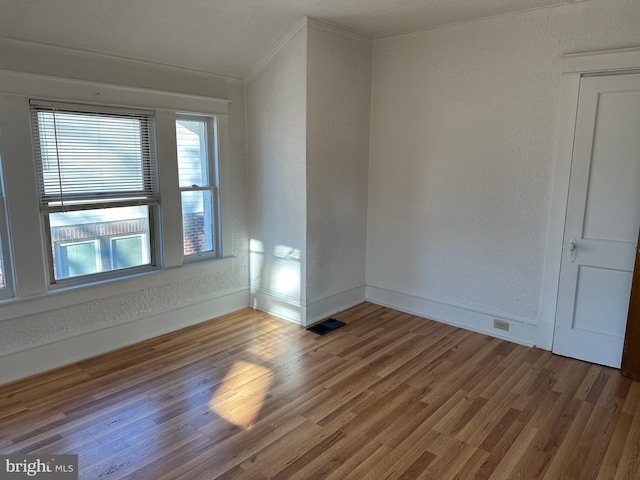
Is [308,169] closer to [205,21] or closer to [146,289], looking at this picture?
[205,21]

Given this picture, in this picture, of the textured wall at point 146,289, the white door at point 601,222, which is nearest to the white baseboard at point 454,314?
the white door at point 601,222

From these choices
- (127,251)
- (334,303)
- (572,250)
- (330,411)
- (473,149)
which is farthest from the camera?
(334,303)

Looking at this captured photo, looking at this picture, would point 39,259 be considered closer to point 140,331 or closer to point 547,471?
point 140,331

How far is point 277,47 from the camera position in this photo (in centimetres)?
389

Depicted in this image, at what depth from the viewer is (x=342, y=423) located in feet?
8.58

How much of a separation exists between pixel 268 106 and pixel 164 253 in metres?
1.63

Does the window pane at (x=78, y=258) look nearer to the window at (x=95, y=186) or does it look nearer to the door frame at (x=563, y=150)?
the window at (x=95, y=186)

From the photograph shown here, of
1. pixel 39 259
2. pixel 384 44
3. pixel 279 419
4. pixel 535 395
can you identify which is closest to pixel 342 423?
pixel 279 419

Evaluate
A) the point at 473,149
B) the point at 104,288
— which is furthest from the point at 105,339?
the point at 473,149

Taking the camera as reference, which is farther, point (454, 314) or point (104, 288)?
point (454, 314)

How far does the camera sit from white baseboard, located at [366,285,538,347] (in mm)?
3693

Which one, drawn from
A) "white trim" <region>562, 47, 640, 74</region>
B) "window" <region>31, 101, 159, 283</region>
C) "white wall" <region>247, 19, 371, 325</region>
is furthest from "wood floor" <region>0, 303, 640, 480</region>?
"white trim" <region>562, 47, 640, 74</region>

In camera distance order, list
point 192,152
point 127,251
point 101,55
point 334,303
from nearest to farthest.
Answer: point 101,55 → point 127,251 → point 192,152 → point 334,303

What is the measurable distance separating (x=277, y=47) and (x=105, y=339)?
9.34ft
